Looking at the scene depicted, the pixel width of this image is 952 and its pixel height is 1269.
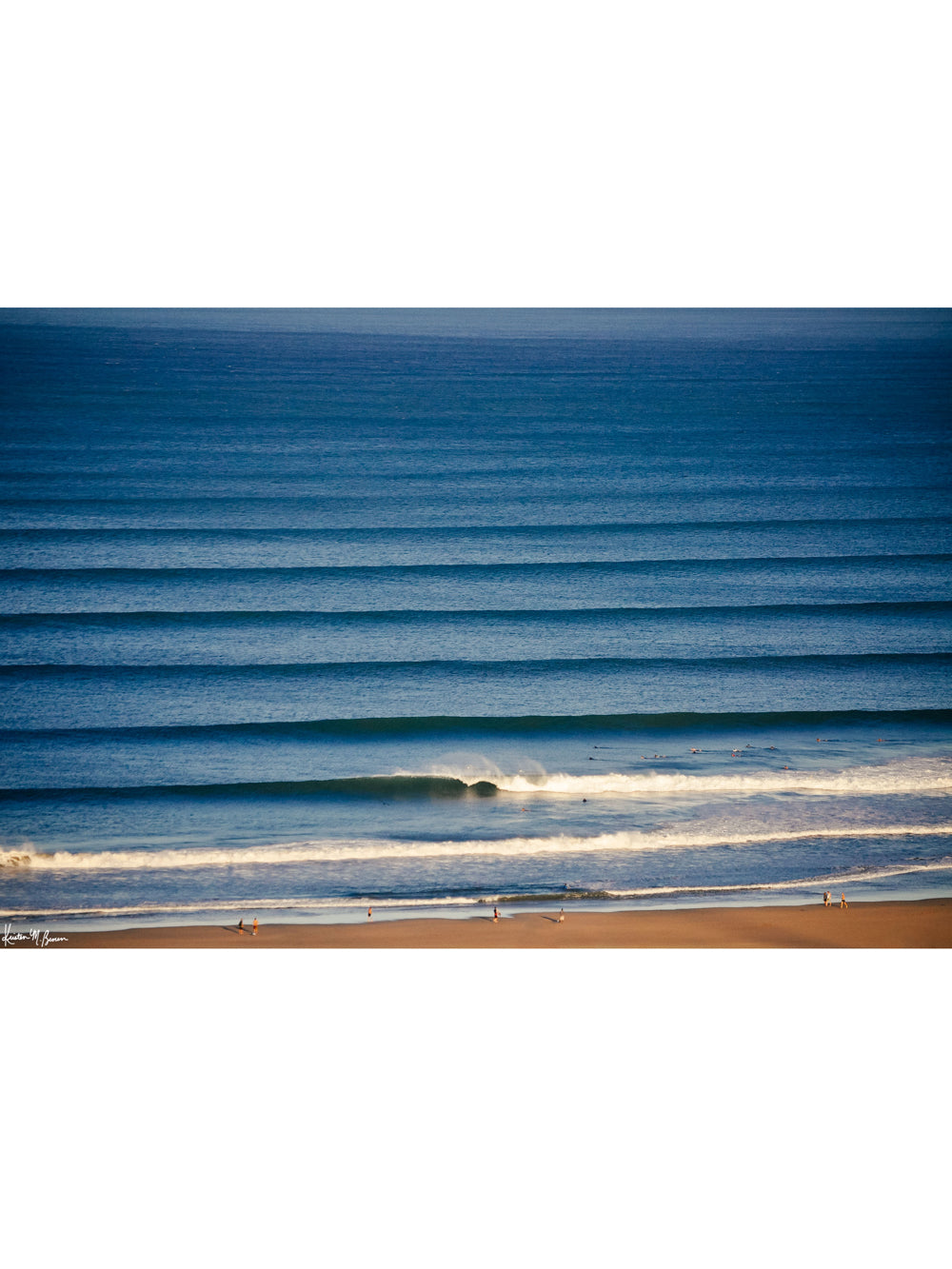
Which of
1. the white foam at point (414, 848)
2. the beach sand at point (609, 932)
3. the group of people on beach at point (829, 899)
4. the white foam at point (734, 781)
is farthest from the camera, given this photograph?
the white foam at point (734, 781)

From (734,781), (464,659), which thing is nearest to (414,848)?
(734,781)

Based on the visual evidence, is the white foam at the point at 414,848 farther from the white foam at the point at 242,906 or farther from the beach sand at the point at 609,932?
the beach sand at the point at 609,932

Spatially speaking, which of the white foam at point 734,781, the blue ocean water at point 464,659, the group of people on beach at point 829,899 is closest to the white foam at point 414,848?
the blue ocean water at point 464,659

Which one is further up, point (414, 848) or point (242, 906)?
point (414, 848)

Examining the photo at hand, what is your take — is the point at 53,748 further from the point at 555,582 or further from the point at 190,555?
the point at 555,582

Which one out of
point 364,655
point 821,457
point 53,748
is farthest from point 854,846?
point 821,457

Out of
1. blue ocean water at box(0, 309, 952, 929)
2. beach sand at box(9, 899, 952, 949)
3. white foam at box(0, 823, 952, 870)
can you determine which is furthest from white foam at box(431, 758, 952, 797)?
beach sand at box(9, 899, 952, 949)

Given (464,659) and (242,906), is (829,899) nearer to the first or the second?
(242,906)

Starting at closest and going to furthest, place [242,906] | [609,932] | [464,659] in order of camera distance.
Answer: [609,932], [242,906], [464,659]
